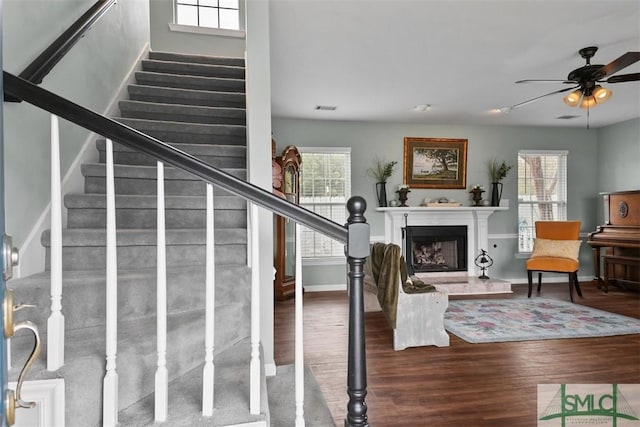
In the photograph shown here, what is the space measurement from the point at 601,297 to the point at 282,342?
4754mm

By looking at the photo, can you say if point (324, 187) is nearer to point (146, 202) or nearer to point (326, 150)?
A: point (326, 150)

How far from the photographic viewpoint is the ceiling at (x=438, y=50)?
2.95m

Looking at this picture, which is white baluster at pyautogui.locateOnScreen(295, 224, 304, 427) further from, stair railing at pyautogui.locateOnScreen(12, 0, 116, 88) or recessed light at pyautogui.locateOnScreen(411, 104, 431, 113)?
recessed light at pyautogui.locateOnScreen(411, 104, 431, 113)

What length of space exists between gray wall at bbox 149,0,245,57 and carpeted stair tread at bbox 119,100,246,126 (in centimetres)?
231

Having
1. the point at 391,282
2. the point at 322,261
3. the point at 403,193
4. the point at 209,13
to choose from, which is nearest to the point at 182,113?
the point at 391,282

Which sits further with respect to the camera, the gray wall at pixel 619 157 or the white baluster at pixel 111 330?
the gray wall at pixel 619 157

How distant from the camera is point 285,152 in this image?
5387mm

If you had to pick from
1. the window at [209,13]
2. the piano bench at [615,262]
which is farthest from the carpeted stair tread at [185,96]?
the piano bench at [615,262]

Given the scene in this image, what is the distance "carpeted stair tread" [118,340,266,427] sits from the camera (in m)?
1.36

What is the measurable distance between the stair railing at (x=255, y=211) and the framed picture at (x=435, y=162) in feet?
17.2

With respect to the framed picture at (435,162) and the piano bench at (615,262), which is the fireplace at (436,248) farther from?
the piano bench at (615,262)

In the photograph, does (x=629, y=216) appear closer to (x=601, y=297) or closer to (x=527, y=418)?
(x=601, y=297)

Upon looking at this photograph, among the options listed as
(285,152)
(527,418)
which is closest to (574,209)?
(285,152)

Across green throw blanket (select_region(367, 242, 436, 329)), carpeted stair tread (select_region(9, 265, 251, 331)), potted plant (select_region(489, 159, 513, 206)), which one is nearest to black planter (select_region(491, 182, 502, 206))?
potted plant (select_region(489, 159, 513, 206))
